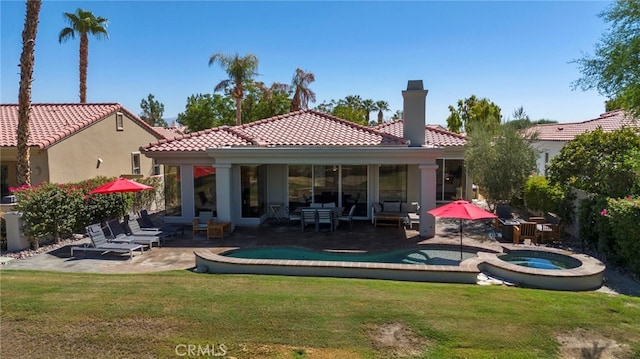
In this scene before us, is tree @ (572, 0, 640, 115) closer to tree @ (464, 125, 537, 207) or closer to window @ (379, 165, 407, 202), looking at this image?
tree @ (464, 125, 537, 207)

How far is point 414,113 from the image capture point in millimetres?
18609

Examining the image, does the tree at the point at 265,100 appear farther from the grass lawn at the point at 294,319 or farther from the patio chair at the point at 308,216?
the grass lawn at the point at 294,319

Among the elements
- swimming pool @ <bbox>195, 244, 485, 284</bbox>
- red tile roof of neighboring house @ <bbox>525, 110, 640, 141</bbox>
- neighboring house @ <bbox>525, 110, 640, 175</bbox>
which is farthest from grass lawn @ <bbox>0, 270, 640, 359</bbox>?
neighboring house @ <bbox>525, 110, 640, 175</bbox>

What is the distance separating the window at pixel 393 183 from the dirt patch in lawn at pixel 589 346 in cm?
1316

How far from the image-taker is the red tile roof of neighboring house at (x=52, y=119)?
21.2m

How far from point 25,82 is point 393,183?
1679 cm

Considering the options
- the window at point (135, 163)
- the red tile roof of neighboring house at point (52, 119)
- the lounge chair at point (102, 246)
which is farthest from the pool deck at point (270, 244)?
the window at point (135, 163)

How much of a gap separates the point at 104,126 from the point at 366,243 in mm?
19021

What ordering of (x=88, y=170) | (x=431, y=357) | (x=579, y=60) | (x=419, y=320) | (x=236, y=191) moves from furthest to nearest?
(x=88, y=170) < (x=236, y=191) < (x=579, y=60) < (x=419, y=320) < (x=431, y=357)

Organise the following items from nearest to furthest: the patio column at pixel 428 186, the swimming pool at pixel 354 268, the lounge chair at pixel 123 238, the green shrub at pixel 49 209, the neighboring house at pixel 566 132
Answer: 1. the swimming pool at pixel 354 268
2. the green shrub at pixel 49 209
3. the lounge chair at pixel 123 238
4. the patio column at pixel 428 186
5. the neighboring house at pixel 566 132

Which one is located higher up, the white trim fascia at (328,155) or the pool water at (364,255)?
the white trim fascia at (328,155)

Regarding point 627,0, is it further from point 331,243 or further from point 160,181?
point 160,181

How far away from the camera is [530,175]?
2084 centimetres

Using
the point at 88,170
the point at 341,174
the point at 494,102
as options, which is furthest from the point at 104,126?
the point at 494,102
